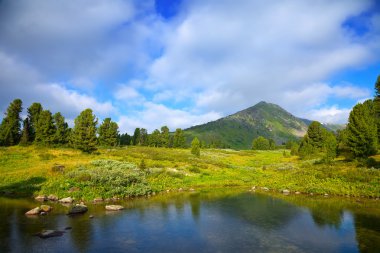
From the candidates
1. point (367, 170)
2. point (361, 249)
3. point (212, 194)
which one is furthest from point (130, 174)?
point (367, 170)

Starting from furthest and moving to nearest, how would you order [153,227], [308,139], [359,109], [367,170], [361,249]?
[308,139]
[359,109]
[367,170]
[153,227]
[361,249]

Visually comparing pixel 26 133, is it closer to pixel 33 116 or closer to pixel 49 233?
pixel 33 116

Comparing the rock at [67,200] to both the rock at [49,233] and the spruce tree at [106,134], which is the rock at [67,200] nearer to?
the rock at [49,233]

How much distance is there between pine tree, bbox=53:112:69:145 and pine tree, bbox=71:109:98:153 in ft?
61.6

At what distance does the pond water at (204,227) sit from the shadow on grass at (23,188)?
2.96m

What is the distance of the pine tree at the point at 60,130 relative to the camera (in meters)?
89.6

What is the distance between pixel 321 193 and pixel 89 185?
33.7 metres

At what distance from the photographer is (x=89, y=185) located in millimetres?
39656

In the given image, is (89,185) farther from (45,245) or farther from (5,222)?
(45,245)

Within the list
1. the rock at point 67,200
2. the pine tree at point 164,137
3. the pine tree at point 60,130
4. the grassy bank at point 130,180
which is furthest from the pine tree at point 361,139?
the pine tree at point 164,137

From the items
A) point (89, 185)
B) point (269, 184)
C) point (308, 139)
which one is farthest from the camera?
point (308, 139)

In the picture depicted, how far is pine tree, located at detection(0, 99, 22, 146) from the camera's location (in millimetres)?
87812

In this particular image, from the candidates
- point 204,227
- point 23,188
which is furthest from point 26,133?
point 204,227

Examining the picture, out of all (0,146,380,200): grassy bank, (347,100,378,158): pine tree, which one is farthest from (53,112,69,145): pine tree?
(347,100,378,158): pine tree
